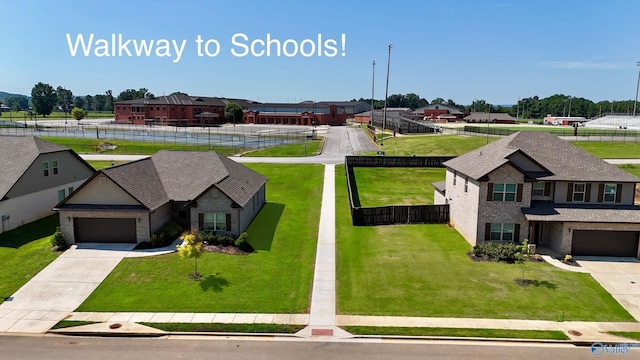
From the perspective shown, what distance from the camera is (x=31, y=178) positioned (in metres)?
36.4

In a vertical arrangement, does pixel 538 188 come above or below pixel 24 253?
above

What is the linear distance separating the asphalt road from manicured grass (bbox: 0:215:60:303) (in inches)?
271

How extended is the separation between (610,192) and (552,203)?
4.21 meters

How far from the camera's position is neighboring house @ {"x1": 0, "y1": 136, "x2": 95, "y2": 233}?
113 feet

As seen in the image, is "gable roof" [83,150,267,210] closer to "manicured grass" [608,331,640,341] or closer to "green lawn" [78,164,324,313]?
"green lawn" [78,164,324,313]

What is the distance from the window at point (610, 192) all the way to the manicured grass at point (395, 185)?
15.3 meters

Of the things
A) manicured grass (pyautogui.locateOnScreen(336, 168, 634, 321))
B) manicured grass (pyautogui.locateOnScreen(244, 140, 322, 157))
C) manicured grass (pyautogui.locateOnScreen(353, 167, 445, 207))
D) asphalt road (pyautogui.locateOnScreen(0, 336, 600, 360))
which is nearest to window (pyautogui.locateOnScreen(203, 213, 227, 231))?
manicured grass (pyautogui.locateOnScreen(336, 168, 634, 321))

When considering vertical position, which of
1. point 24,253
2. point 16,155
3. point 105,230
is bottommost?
point 24,253

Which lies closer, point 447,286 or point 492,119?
point 447,286

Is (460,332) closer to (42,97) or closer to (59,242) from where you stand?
(59,242)

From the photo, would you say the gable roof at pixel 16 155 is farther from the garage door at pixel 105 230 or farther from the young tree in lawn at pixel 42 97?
the young tree in lawn at pixel 42 97

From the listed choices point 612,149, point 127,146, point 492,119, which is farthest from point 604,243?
point 492,119

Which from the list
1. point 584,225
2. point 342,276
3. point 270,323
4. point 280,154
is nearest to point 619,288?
point 584,225

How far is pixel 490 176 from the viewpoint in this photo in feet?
102
